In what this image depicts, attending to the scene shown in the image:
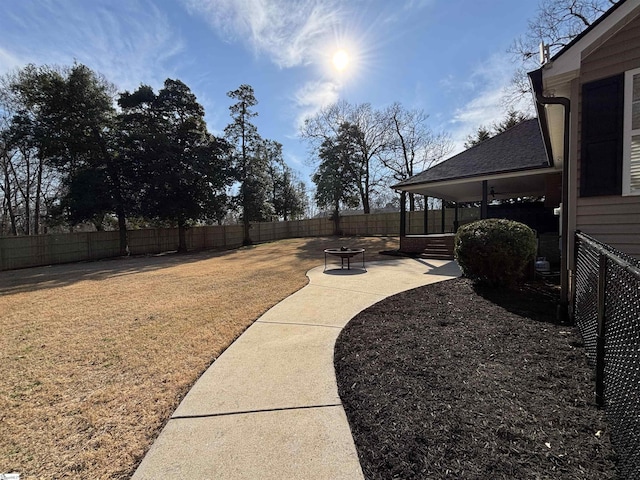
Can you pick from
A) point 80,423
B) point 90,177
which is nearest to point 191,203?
point 90,177

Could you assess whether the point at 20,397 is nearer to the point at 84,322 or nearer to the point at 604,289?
the point at 84,322

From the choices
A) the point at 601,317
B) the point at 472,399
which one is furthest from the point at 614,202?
the point at 472,399

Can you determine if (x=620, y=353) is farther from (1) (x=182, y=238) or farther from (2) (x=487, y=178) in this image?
(1) (x=182, y=238)

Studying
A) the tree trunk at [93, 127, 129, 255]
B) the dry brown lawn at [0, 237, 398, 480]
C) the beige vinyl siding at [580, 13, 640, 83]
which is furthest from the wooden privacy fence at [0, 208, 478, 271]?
the beige vinyl siding at [580, 13, 640, 83]

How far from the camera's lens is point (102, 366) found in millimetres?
3219

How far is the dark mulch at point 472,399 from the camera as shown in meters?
1.70

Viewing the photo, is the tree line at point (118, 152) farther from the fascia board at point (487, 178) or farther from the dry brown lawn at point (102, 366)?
the fascia board at point (487, 178)

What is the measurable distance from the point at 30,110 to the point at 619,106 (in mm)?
24949

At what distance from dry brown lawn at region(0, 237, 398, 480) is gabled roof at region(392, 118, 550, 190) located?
813cm

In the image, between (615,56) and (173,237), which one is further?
(173,237)

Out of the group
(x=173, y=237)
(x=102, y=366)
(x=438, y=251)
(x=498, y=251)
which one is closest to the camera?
(x=102, y=366)

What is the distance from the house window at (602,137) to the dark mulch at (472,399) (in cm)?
194

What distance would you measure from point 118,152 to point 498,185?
2129 centimetres

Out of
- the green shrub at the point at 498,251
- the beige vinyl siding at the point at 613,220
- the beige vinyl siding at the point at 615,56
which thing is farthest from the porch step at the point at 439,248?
the beige vinyl siding at the point at 615,56
